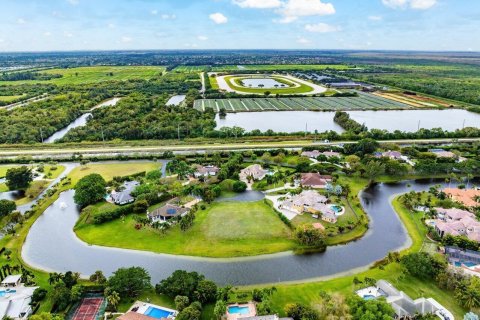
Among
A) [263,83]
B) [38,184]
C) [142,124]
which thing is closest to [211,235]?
[38,184]

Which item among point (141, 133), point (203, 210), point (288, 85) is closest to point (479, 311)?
point (203, 210)

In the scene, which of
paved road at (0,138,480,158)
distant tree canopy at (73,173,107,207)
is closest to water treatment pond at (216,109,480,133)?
paved road at (0,138,480,158)

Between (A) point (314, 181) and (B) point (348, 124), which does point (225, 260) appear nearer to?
(A) point (314, 181)

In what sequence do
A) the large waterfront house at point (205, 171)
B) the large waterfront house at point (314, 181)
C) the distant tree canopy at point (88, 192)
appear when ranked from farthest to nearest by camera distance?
1. the large waterfront house at point (205, 171)
2. the large waterfront house at point (314, 181)
3. the distant tree canopy at point (88, 192)

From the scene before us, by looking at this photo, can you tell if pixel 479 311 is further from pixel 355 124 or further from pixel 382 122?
pixel 382 122

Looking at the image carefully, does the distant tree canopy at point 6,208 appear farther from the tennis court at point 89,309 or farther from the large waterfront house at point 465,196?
the large waterfront house at point 465,196

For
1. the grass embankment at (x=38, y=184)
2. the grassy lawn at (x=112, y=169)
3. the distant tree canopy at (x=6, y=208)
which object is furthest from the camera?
the grassy lawn at (x=112, y=169)

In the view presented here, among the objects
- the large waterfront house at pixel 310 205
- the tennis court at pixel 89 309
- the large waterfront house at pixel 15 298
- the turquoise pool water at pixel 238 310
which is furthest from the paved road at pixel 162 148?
the turquoise pool water at pixel 238 310
